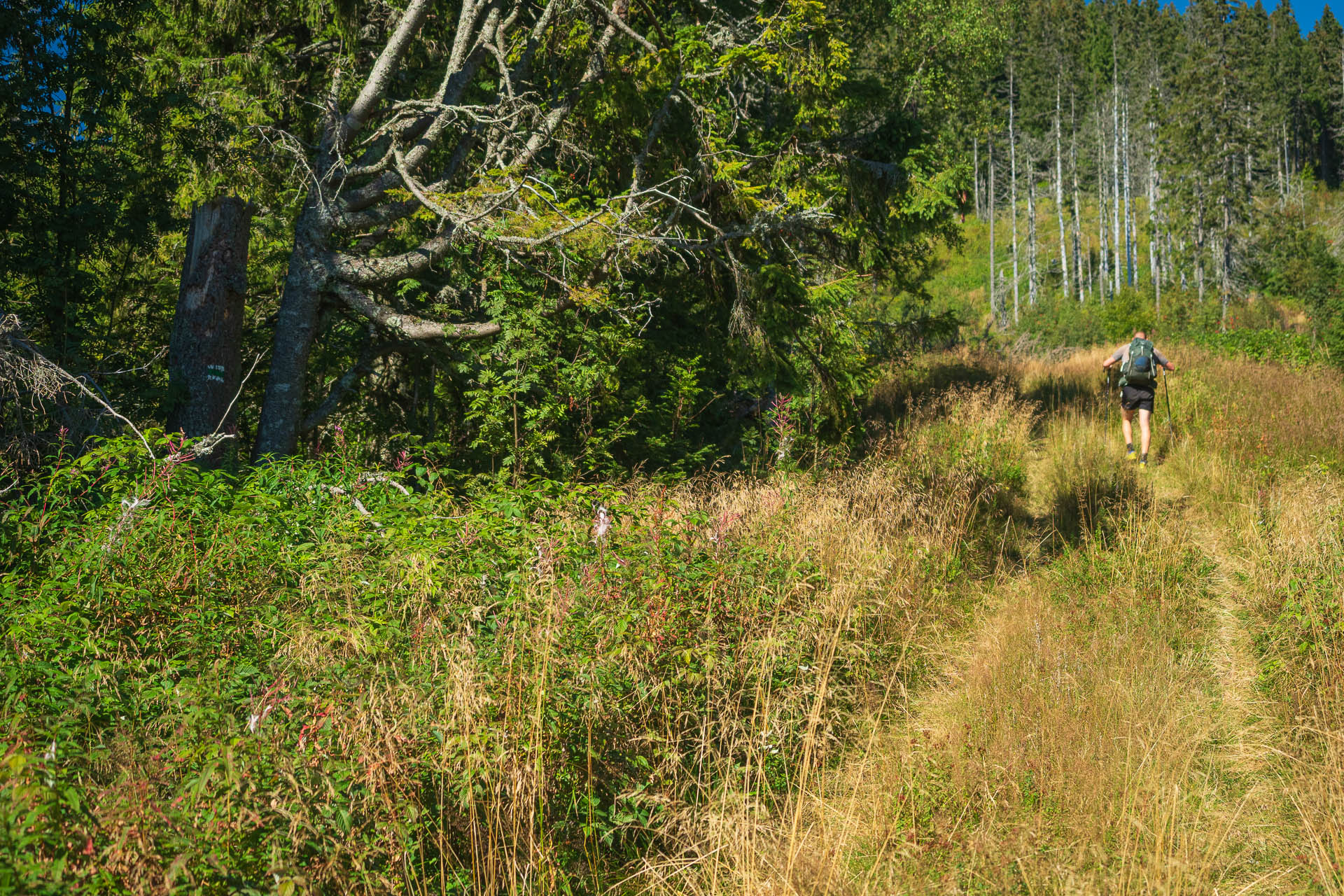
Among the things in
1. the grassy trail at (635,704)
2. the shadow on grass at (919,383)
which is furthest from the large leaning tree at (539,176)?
the shadow on grass at (919,383)

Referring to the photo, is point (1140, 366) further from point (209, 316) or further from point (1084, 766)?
point (209, 316)

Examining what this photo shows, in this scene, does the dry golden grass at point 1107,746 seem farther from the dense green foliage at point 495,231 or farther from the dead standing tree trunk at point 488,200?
the dead standing tree trunk at point 488,200

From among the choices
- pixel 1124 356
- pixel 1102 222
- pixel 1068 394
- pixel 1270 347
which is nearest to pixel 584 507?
pixel 1124 356

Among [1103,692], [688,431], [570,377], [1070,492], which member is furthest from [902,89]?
[1103,692]

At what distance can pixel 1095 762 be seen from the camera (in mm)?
3631

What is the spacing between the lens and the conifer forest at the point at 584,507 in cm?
304

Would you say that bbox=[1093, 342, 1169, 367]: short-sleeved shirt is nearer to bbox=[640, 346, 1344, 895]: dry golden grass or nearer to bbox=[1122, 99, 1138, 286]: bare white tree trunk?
bbox=[640, 346, 1344, 895]: dry golden grass

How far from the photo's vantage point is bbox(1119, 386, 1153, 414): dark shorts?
9.46 metres

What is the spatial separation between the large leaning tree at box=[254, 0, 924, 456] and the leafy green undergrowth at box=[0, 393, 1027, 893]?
2873 millimetres

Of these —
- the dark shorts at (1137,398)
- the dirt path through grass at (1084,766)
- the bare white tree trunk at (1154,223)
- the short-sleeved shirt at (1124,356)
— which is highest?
the bare white tree trunk at (1154,223)

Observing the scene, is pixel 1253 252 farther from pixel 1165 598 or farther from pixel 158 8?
pixel 158 8

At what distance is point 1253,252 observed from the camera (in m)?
37.2

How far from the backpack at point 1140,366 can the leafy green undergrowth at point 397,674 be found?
5675 millimetres

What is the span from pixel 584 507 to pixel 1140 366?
24.7ft
